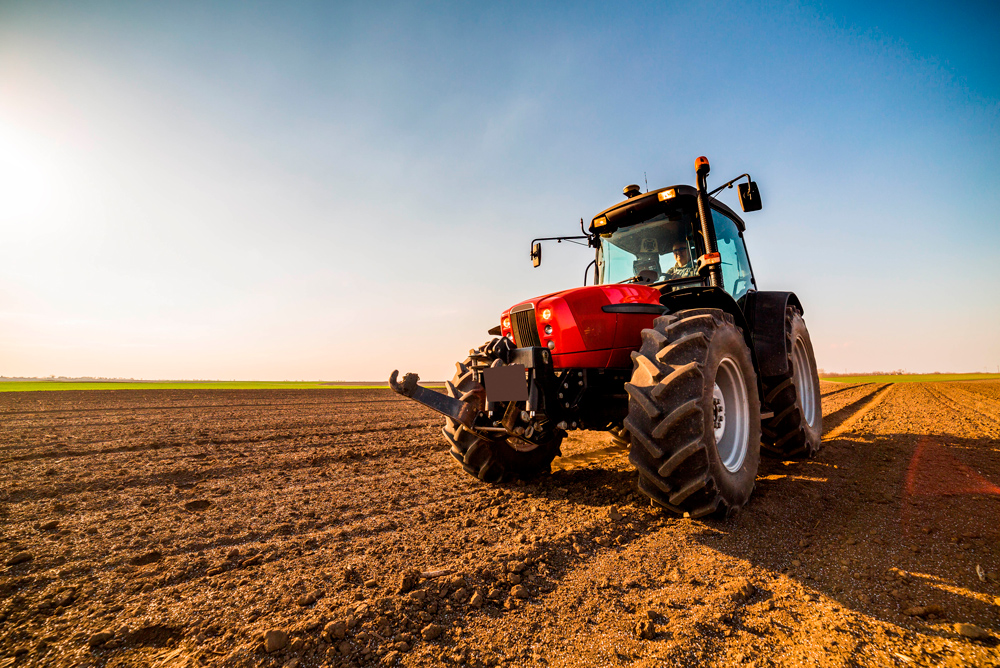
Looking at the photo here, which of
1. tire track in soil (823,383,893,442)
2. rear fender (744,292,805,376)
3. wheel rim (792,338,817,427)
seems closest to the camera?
rear fender (744,292,805,376)

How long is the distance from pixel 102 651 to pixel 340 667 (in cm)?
104

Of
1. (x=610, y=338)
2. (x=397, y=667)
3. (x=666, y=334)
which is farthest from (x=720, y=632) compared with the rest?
(x=610, y=338)

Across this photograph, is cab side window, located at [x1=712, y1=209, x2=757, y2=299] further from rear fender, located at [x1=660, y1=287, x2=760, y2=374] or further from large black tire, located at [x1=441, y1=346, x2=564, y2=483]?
large black tire, located at [x1=441, y1=346, x2=564, y2=483]

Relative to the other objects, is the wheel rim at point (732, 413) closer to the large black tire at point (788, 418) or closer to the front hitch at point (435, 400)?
the large black tire at point (788, 418)

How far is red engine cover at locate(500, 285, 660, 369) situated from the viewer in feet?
11.7

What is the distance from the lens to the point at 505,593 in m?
2.17

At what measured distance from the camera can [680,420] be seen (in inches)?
105

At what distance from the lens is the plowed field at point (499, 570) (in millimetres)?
1735

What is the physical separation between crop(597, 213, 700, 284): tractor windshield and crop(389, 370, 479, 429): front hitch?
2235mm

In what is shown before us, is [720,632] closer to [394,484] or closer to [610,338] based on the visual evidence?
[610,338]

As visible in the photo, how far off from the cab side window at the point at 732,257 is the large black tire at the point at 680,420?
209cm

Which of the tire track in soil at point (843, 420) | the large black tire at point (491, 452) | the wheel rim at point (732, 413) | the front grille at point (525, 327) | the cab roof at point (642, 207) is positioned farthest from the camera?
the tire track in soil at point (843, 420)

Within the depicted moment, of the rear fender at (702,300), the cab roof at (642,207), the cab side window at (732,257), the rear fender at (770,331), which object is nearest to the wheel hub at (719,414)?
the rear fender at (702,300)

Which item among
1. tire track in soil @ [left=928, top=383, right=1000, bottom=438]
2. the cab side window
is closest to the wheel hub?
the cab side window
